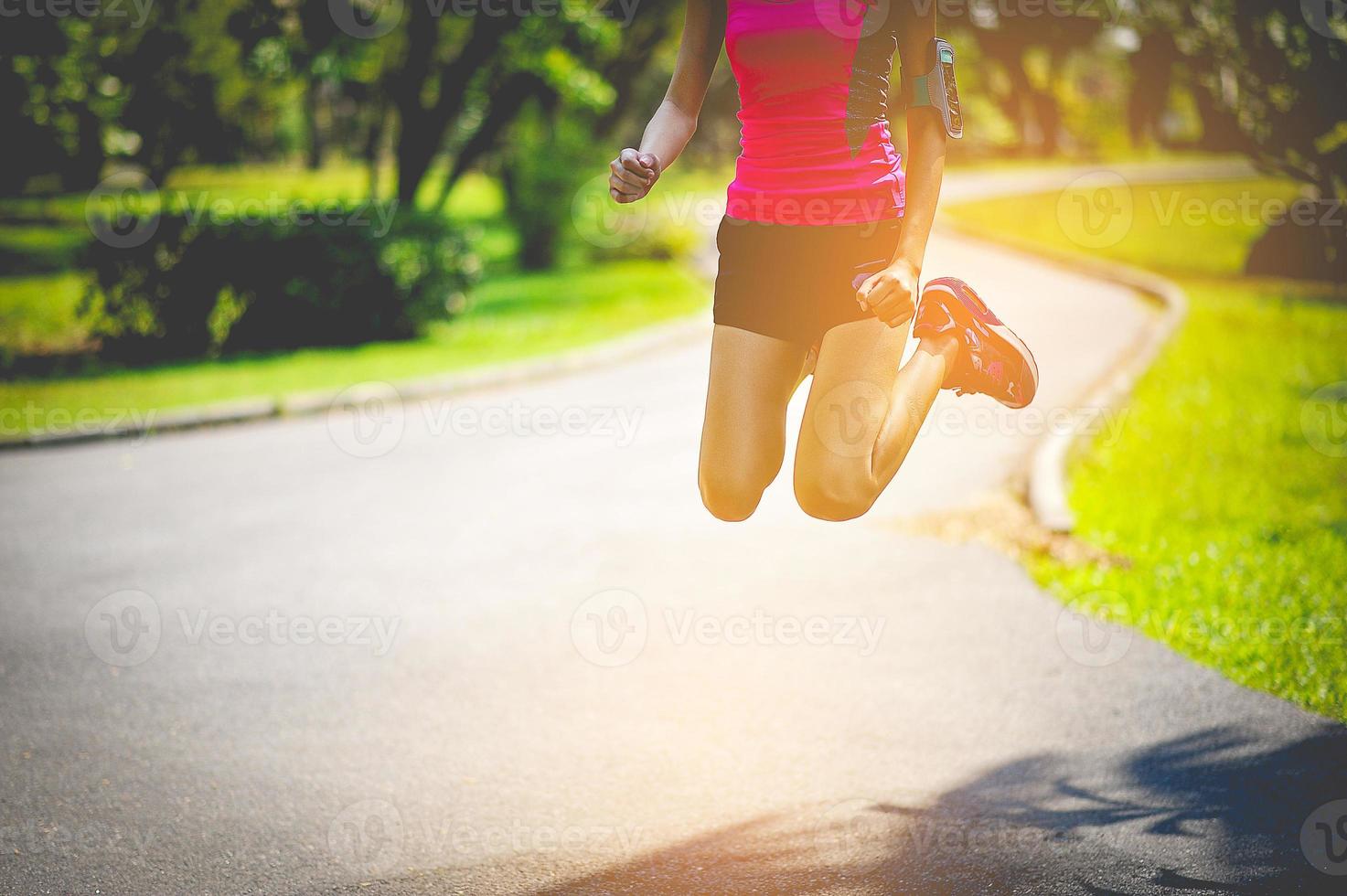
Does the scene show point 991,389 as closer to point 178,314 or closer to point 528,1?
point 178,314

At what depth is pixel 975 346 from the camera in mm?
3355

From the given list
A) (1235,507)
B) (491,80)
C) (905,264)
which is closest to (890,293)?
(905,264)

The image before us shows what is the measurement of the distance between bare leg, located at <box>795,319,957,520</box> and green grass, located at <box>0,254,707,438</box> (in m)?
8.57

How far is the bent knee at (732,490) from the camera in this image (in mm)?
3330

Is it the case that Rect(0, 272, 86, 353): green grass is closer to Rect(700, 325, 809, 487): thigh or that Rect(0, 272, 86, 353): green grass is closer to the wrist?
Rect(700, 325, 809, 487): thigh

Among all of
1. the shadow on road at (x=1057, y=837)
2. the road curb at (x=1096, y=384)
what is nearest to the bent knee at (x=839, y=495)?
the shadow on road at (x=1057, y=837)

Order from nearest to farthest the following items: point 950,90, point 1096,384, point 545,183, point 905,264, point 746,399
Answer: point 905,264
point 950,90
point 746,399
point 1096,384
point 545,183

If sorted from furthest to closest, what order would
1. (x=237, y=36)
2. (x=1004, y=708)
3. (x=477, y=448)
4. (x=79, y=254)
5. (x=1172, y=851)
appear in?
(x=237, y=36) < (x=79, y=254) < (x=477, y=448) < (x=1004, y=708) < (x=1172, y=851)

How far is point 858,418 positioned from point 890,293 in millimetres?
450

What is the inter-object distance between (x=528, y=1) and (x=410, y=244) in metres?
3.98

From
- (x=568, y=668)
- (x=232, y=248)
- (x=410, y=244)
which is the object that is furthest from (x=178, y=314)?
(x=568, y=668)

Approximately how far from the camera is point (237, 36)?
1365 cm

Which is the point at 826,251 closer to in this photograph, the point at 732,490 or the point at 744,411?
the point at 744,411

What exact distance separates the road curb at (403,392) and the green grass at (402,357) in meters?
0.29
